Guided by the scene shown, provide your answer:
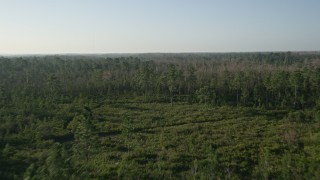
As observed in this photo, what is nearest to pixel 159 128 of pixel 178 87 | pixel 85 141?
pixel 85 141

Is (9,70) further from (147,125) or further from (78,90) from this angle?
(147,125)

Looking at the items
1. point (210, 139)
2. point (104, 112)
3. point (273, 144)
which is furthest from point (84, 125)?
point (104, 112)

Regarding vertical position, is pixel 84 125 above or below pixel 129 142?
above

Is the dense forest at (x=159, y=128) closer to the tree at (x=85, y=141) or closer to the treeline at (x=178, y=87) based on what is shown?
the tree at (x=85, y=141)

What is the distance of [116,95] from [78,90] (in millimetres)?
10620

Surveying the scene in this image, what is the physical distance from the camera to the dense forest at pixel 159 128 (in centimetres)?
3556

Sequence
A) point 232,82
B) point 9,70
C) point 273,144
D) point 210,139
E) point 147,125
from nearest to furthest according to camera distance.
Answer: point 273,144, point 210,139, point 147,125, point 232,82, point 9,70

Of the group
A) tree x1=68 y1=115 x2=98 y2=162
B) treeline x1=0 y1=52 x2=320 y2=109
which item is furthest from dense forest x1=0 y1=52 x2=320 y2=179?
treeline x1=0 y1=52 x2=320 y2=109

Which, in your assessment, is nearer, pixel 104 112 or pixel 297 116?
pixel 297 116

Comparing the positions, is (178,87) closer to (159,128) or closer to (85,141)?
(159,128)

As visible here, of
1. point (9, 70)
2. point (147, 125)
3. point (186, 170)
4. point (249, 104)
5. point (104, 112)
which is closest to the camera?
point (186, 170)

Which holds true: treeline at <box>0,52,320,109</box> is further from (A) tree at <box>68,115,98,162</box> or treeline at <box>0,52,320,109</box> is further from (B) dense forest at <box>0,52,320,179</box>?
(A) tree at <box>68,115,98,162</box>

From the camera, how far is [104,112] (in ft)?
227

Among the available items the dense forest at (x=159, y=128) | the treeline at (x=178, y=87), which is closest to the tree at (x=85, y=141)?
the dense forest at (x=159, y=128)
